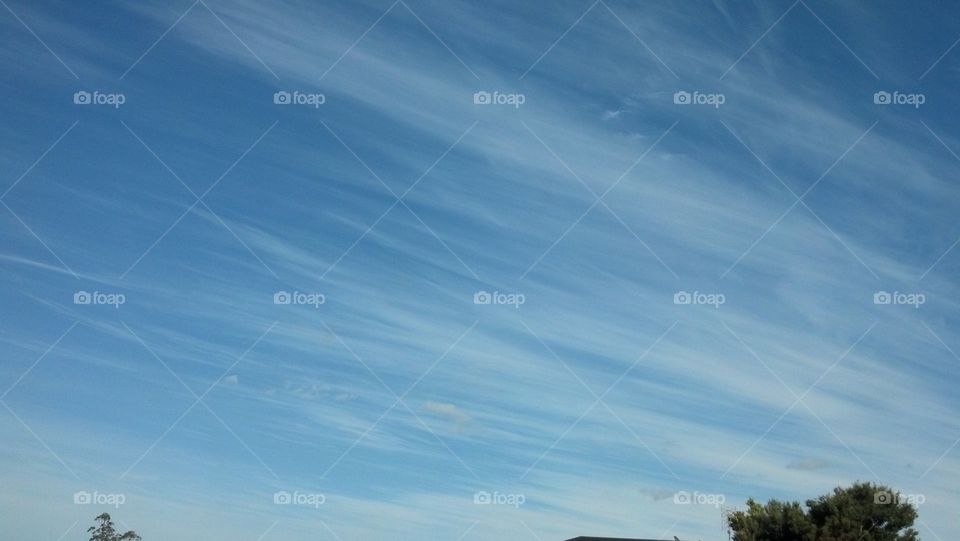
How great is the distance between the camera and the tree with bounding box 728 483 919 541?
59.6 meters

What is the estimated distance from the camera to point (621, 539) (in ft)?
251

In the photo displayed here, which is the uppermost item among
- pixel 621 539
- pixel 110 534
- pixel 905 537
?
pixel 110 534

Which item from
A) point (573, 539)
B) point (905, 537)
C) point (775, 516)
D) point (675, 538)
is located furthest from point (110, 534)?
point (905, 537)

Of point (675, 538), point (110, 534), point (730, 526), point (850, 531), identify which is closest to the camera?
point (850, 531)

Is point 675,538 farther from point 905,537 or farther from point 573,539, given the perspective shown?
point 905,537

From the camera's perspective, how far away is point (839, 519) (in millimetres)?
59906

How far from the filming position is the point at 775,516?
62562 millimetres

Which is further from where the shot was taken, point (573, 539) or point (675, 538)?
point (573, 539)

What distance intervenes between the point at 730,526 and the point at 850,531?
8522 mm

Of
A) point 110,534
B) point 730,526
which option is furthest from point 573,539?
point 110,534

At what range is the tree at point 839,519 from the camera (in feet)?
196

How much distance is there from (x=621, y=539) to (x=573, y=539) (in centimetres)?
379

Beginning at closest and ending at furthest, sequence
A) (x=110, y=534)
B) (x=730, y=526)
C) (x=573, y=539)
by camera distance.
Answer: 1. (x=730, y=526)
2. (x=573, y=539)
3. (x=110, y=534)

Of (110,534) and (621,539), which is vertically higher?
(110,534)
